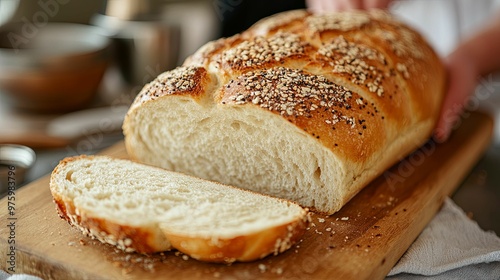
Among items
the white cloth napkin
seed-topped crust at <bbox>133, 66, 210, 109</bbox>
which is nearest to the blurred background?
the white cloth napkin

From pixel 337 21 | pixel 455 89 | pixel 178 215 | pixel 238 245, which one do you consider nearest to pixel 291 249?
pixel 238 245

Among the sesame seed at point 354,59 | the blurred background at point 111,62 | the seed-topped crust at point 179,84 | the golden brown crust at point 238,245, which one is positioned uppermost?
the seed-topped crust at point 179,84

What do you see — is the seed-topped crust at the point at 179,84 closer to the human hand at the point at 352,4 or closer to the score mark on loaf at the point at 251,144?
the score mark on loaf at the point at 251,144

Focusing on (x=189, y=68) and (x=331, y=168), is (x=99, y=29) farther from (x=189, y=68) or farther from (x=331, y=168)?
(x=331, y=168)

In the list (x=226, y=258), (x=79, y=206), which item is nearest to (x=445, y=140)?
(x=226, y=258)

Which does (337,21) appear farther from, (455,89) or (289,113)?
(289,113)

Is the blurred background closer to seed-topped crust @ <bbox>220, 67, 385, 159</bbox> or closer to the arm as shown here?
the arm

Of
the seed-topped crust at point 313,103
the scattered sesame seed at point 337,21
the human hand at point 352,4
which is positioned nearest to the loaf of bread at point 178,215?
the seed-topped crust at point 313,103
